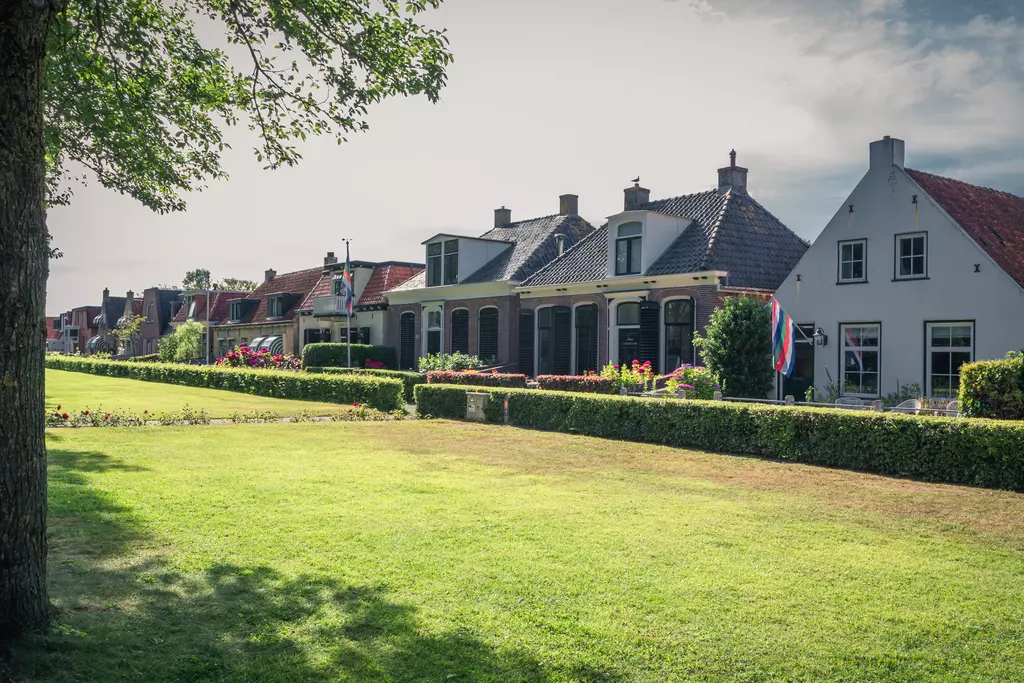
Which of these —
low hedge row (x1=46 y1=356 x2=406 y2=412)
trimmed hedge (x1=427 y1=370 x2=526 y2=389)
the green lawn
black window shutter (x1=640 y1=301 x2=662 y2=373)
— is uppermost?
black window shutter (x1=640 y1=301 x2=662 y2=373)

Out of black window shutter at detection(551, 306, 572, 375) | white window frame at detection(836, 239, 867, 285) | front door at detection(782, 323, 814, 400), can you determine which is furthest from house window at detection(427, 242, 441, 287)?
white window frame at detection(836, 239, 867, 285)

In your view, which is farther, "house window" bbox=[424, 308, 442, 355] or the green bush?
"house window" bbox=[424, 308, 442, 355]

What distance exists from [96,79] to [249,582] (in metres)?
9.06

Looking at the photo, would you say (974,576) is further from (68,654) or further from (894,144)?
(894,144)

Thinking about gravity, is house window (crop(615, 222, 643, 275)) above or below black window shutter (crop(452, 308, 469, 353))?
above

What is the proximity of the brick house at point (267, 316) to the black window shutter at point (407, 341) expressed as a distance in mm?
12820

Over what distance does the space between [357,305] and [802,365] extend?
90.2ft

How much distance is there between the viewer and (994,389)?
14602mm

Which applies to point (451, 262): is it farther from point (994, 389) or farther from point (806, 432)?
point (994, 389)

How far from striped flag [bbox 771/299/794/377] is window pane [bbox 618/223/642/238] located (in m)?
8.08

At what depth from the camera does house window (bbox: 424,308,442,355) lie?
37.5 metres

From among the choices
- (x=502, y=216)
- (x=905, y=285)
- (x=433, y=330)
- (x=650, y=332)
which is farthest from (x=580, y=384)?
(x=502, y=216)

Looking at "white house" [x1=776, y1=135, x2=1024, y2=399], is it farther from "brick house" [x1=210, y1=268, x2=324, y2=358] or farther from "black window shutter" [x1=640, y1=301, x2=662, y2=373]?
"brick house" [x1=210, y1=268, x2=324, y2=358]

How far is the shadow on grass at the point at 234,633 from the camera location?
477 centimetres
